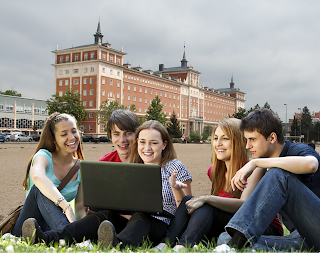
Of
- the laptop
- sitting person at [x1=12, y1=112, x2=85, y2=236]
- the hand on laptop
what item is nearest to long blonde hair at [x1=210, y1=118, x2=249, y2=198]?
the hand on laptop

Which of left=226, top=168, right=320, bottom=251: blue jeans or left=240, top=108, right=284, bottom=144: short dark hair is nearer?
left=226, top=168, right=320, bottom=251: blue jeans

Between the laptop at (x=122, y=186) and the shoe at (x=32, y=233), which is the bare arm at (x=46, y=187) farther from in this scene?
the shoe at (x=32, y=233)

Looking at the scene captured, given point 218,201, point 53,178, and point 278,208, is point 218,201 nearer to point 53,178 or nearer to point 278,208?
point 278,208

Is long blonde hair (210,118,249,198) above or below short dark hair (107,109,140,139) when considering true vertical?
below

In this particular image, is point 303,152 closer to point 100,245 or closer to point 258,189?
point 258,189

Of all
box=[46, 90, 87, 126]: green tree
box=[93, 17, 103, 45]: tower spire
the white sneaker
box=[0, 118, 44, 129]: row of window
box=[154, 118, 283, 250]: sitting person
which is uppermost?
box=[93, 17, 103, 45]: tower spire

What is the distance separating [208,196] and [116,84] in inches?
2377

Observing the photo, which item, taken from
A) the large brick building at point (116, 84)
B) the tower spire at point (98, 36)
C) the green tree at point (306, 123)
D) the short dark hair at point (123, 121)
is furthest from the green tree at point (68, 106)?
the green tree at point (306, 123)

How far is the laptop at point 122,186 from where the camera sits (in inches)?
99.7

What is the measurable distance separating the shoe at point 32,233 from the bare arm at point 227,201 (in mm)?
1256

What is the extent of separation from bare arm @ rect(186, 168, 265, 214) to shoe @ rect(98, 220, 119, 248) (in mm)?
719

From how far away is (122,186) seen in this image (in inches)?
102

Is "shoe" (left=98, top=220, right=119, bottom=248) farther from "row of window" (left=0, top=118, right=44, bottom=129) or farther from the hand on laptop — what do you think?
"row of window" (left=0, top=118, right=44, bottom=129)

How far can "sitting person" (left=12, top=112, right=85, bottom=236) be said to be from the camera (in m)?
2.98
